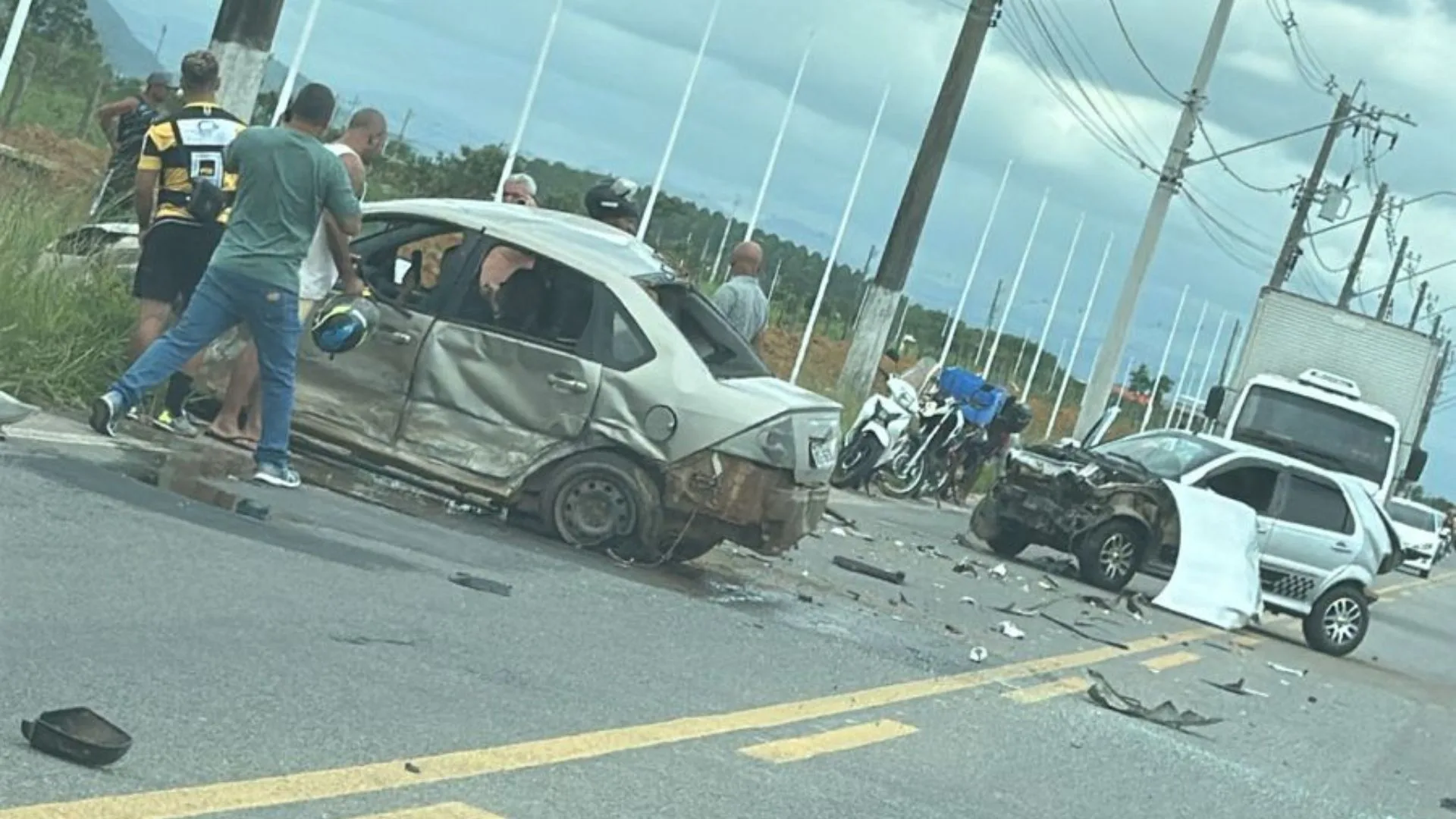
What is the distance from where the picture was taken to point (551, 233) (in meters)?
11.6

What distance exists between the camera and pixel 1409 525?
162 feet

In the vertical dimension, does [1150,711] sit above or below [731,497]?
below

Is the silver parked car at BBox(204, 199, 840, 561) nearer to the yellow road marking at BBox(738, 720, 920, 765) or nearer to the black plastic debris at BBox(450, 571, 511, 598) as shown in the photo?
the black plastic debris at BBox(450, 571, 511, 598)

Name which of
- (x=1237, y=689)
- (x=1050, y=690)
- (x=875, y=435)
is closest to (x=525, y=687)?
(x=1050, y=690)

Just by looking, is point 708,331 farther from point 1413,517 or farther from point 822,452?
point 1413,517

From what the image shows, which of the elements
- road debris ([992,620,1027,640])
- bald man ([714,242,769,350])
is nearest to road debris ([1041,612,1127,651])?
road debris ([992,620,1027,640])

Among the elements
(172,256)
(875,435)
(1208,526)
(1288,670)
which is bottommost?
(1288,670)

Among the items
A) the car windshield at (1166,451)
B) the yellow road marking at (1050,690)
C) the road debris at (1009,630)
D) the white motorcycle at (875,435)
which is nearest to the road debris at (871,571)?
the road debris at (1009,630)

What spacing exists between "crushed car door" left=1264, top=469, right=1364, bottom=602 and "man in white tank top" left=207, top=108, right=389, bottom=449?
9.91 meters

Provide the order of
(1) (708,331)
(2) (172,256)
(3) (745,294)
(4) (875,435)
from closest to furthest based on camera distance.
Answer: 1. (2) (172,256)
2. (1) (708,331)
3. (3) (745,294)
4. (4) (875,435)

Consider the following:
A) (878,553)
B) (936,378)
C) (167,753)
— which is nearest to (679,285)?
(878,553)

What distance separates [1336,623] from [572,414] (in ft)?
30.8

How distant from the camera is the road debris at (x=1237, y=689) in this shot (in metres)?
12.7

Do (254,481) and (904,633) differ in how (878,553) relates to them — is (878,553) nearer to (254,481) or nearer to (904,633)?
(904,633)
